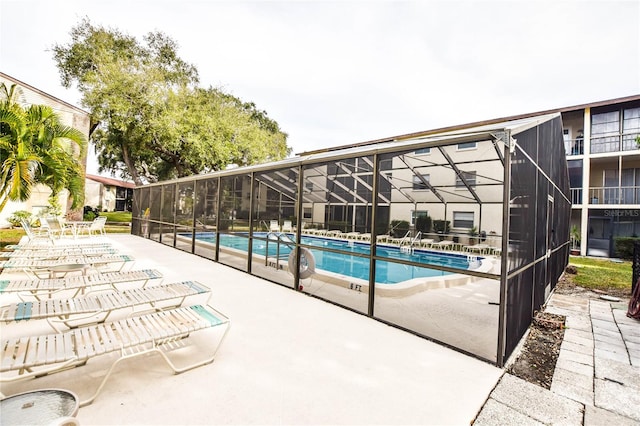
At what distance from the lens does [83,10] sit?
16.1 metres

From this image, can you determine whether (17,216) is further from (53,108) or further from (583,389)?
(583,389)

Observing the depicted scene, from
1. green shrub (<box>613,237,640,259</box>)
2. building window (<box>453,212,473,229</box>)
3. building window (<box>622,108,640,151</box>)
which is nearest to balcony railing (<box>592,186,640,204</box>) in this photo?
green shrub (<box>613,237,640,259</box>)

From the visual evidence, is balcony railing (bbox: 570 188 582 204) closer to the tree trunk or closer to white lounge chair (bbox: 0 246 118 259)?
white lounge chair (bbox: 0 246 118 259)

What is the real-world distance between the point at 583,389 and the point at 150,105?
58.6ft

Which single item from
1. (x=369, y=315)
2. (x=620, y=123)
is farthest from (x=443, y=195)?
(x=369, y=315)

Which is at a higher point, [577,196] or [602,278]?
[577,196]

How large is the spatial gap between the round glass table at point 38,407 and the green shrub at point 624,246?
17.9 m

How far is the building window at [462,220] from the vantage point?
1477 cm

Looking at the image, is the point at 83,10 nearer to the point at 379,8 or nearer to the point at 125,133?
the point at 125,133

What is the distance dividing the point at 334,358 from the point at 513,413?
1.45m

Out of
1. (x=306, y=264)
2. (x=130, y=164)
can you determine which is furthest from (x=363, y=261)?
(x=130, y=164)

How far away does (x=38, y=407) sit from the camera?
5.08 ft

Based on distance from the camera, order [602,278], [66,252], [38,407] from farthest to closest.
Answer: [602,278], [66,252], [38,407]

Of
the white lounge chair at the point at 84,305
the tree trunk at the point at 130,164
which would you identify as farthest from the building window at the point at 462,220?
the tree trunk at the point at 130,164
